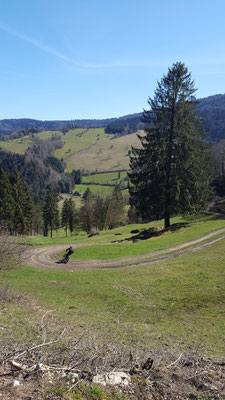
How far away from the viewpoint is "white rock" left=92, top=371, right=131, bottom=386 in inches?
197

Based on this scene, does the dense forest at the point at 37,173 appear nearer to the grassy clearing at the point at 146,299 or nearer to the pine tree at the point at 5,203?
the pine tree at the point at 5,203

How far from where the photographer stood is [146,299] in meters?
14.2

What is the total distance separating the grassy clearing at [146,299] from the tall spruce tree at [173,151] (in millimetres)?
11708

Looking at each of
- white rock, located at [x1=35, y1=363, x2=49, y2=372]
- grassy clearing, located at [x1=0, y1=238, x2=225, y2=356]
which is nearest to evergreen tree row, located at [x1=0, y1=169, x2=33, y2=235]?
grassy clearing, located at [x1=0, y1=238, x2=225, y2=356]

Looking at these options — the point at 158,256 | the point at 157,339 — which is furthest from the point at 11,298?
the point at 158,256

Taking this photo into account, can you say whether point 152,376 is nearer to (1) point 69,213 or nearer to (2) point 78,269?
(2) point 78,269

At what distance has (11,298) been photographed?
13820mm

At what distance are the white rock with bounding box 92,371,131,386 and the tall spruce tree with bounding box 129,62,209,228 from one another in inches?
1038


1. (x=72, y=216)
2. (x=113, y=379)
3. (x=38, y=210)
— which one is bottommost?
(x=72, y=216)

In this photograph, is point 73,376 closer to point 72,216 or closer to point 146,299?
point 146,299

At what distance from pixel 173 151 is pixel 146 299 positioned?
71.0 feet

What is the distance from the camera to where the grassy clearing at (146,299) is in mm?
10361

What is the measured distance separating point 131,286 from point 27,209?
49.6 metres

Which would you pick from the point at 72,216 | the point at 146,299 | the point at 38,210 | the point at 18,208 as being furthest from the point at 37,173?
the point at 146,299
